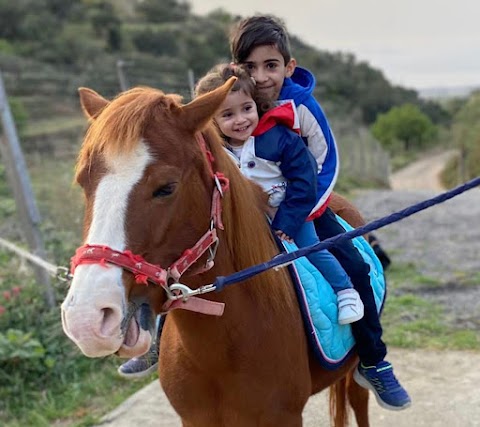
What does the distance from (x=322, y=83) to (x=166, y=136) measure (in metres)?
37.9

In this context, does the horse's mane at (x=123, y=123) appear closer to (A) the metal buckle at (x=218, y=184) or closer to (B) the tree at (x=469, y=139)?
(A) the metal buckle at (x=218, y=184)

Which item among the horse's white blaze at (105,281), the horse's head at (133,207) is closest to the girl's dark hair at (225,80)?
the horse's head at (133,207)

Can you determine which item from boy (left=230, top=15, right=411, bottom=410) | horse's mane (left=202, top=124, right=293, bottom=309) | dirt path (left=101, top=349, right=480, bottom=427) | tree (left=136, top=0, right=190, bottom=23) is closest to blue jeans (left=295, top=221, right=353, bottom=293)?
boy (left=230, top=15, right=411, bottom=410)

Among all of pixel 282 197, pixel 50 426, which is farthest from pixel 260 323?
pixel 50 426

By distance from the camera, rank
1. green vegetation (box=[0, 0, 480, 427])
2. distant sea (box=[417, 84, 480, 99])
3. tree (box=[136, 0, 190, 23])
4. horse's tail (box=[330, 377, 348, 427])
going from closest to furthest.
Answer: horse's tail (box=[330, 377, 348, 427]), green vegetation (box=[0, 0, 480, 427]), tree (box=[136, 0, 190, 23]), distant sea (box=[417, 84, 480, 99])

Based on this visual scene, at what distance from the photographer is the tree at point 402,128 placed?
156 ft

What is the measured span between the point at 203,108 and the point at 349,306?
1119mm

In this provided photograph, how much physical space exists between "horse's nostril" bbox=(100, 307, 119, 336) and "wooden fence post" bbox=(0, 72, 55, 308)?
Result: 3.44m

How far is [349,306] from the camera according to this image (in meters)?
2.36

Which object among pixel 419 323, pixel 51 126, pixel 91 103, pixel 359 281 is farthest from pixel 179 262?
pixel 51 126

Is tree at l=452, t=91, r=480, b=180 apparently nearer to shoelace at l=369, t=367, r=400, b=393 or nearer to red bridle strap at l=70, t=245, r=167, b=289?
shoelace at l=369, t=367, r=400, b=393

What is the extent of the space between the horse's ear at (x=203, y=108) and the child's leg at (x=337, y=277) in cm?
82

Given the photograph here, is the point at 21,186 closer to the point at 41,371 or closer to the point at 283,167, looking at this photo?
the point at 41,371

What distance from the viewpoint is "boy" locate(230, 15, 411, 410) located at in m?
2.42
